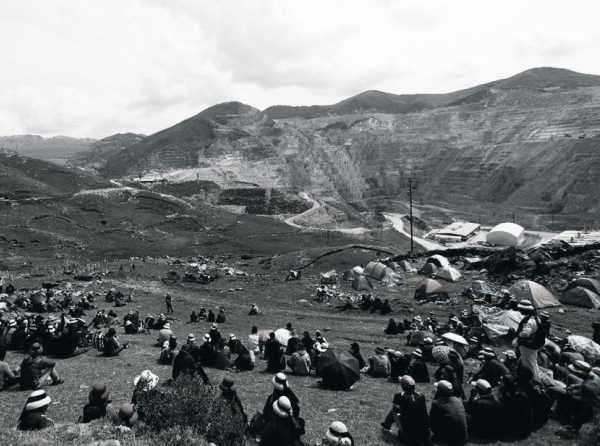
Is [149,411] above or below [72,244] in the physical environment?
above

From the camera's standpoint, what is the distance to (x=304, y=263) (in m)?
45.1

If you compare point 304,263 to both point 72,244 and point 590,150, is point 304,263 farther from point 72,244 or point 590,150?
point 590,150

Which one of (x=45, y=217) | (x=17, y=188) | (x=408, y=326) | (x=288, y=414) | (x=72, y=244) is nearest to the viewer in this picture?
(x=288, y=414)

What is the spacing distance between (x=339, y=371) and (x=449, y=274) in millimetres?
22591

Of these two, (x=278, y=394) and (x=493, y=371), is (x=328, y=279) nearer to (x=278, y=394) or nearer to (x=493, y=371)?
(x=493, y=371)

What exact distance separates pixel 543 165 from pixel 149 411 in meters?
130

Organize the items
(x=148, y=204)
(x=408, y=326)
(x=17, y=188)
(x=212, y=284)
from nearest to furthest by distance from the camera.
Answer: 1. (x=408, y=326)
2. (x=212, y=284)
3. (x=17, y=188)
4. (x=148, y=204)

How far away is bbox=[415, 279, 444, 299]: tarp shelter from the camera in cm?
2906

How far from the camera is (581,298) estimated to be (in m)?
24.6

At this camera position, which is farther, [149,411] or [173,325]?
[173,325]

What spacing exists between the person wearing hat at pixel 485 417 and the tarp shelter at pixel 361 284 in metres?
24.5

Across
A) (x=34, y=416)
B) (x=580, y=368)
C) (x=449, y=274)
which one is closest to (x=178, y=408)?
(x=34, y=416)

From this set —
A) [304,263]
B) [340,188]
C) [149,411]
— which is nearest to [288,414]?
[149,411]

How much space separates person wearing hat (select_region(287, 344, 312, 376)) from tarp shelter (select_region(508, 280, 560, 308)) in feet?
51.5
